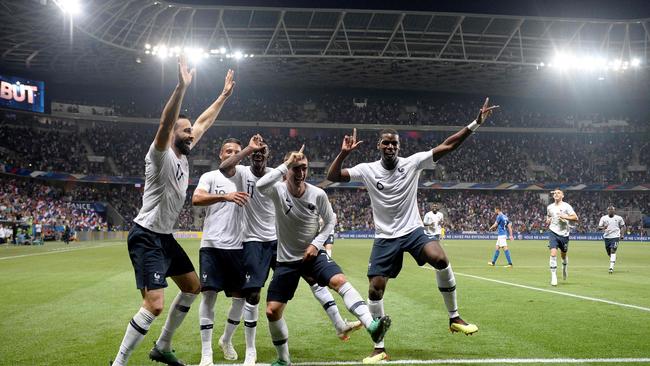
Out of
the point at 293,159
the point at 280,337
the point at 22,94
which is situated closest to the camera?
the point at 280,337

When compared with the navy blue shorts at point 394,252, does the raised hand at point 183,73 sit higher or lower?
higher

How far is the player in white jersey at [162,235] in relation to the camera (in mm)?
5906

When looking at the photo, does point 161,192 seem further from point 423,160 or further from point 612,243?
point 612,243

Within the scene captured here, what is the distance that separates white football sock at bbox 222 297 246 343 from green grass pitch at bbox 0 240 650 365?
0.95ft

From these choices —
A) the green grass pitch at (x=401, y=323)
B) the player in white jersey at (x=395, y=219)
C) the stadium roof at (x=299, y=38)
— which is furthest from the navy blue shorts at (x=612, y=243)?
the stadium roof at (x=299, y=38)

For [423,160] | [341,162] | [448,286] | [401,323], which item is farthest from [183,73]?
[401,323]

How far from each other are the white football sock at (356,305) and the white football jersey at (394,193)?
3.97ft

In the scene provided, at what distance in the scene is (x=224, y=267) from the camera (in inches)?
292

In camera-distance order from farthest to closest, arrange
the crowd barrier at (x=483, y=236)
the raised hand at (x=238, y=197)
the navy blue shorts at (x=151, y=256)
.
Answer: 1. the crowd barrier at (x=483, y=236)
2. the raised hand at (x=238, y=197)
3. the navy blue shorts at (x=151, y=256)

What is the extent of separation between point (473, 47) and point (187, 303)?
156 feet

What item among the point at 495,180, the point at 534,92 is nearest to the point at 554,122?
the point at 534,92

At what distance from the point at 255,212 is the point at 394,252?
1931 millimetres

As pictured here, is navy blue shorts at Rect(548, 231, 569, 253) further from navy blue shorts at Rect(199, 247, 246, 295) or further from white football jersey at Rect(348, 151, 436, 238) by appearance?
navy blue shorts at Rect(199, 247, 246, 295)

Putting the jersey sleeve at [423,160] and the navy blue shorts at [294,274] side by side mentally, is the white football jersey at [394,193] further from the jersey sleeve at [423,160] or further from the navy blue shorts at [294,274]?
the navy blue shorts at [294,274]
